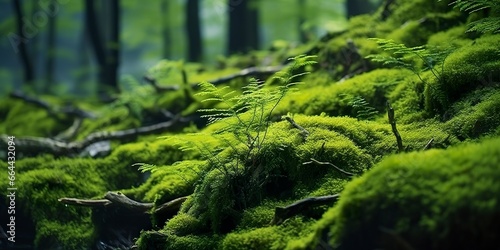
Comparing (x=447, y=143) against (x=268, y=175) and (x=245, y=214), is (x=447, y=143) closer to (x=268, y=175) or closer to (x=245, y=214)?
(x=268, y=175)

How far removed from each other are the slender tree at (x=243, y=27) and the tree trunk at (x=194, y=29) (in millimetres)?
2049

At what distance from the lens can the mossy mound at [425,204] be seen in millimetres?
2021

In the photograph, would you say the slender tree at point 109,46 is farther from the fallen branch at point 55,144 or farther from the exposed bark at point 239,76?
the fallen branch at point 55,144

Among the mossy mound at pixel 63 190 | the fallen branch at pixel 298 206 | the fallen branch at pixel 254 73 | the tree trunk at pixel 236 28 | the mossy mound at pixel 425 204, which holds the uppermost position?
the tree trunk at pixel 236 28

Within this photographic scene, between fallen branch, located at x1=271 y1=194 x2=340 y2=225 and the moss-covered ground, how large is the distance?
59mm

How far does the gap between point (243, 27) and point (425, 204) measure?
1144 cm

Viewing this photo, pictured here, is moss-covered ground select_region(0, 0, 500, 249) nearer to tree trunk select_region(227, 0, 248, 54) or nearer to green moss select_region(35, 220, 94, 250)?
green moss select_region(35, 220, 94, 250)

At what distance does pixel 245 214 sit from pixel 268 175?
0.37 m

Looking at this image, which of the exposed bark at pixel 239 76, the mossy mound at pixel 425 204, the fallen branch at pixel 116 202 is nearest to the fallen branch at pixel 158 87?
the exposed bark at pixel 239 76

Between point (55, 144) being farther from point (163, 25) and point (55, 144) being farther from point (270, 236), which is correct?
point (163, 25)

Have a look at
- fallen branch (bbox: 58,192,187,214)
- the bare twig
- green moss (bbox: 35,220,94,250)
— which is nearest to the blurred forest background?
the bare twig

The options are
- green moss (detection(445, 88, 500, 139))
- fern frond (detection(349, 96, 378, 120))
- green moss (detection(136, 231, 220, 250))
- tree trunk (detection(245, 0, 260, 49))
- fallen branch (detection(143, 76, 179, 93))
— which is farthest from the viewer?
tree trunk (detection(245, 0, 260, 49))

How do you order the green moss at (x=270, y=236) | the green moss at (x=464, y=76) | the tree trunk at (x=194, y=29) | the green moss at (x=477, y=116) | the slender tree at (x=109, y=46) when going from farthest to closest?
the tree trunk at (x=194, y=29) < the slender tree at (x=109, y=46) < the green moss at (x=464, y=76) < the green moss at (x=477, y=116) < the green moss at (x=270, y=236)

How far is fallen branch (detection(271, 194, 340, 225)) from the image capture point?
294cm
